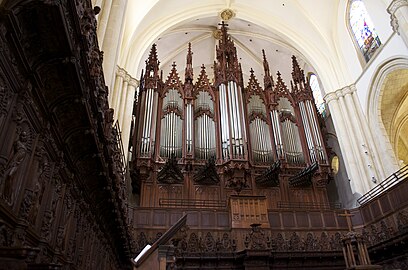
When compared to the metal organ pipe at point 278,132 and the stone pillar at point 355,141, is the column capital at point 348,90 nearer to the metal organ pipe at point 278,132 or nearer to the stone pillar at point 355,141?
the stone pillar at point 355,141

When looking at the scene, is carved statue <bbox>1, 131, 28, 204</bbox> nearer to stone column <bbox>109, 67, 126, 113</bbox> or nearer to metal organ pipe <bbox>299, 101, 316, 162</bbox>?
stone column <bbox>109, 67, 126, 113</bbox>

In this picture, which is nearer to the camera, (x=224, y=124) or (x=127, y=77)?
(x=127, y=77)

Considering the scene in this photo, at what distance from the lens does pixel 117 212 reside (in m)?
7.30

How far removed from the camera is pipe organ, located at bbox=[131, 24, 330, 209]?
1301cm

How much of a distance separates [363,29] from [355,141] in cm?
491

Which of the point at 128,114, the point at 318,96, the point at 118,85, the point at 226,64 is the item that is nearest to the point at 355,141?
the point at 318,96

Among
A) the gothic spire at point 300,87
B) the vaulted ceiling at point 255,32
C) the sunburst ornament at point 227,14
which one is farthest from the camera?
the sunburst ornament at point 227,14

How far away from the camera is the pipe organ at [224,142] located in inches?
512

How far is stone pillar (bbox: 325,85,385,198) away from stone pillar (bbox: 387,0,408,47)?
4422 mm

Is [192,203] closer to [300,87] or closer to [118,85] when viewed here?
[118,85]

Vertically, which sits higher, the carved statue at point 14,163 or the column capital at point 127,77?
the column capital at point 127,77

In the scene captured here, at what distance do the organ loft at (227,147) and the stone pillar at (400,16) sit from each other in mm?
5285

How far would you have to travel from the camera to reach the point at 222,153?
1362 cm

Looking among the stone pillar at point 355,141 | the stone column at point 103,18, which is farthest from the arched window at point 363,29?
the stone column at point 103,18
